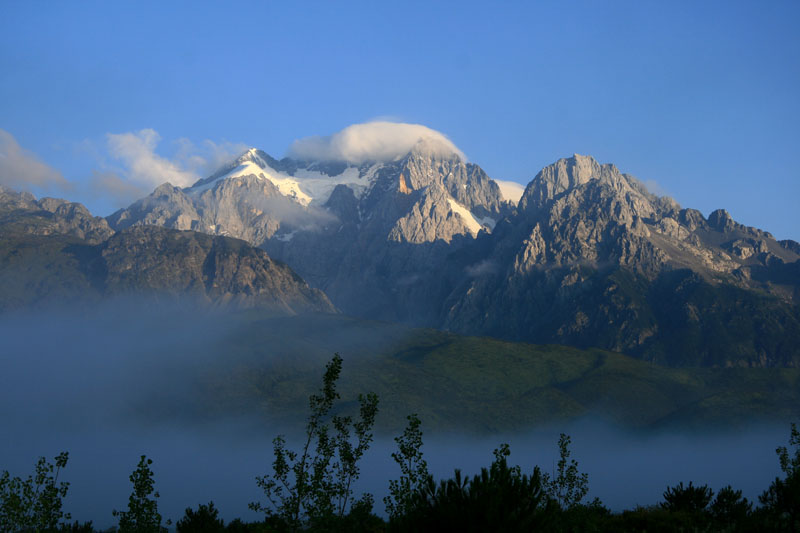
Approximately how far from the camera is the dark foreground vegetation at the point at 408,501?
49375 millimetres

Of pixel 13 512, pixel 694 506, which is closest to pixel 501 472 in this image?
pixel 13 512

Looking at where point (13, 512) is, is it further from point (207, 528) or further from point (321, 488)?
point (207, 528)

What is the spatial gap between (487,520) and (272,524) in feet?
301

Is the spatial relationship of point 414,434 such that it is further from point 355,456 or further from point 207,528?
point 207,528

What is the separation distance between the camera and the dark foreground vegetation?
49.4 metres

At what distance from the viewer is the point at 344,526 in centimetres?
8781

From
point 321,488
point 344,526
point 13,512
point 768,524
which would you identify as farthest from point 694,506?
point 13,512

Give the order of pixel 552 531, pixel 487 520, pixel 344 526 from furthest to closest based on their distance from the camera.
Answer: pixel 344 526 < pixel 552 531 < pixel 487 520

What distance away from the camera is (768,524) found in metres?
75.5

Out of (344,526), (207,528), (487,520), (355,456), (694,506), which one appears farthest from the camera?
(207,528)

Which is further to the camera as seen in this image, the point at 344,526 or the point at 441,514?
the point at 344,526

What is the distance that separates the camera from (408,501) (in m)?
60.5

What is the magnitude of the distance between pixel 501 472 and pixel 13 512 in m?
51.3

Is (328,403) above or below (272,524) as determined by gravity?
above
